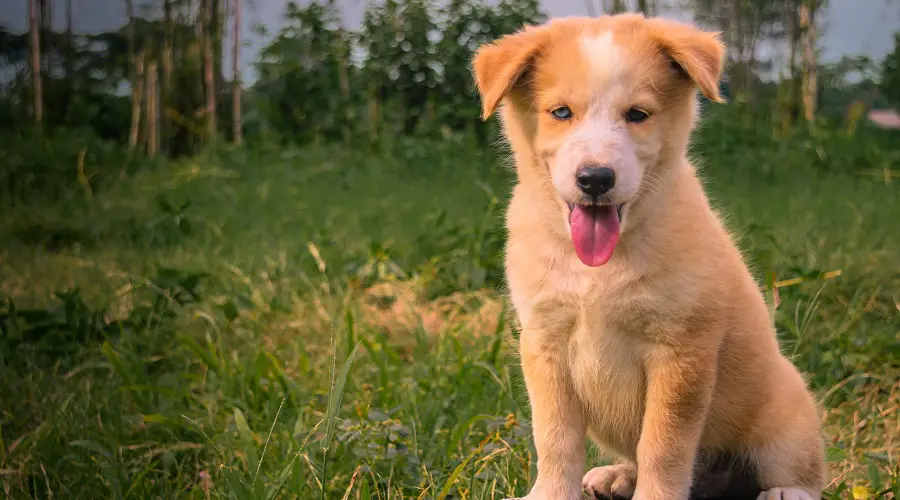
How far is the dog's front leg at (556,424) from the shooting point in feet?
7.70

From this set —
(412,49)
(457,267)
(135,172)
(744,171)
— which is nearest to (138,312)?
(457,267)

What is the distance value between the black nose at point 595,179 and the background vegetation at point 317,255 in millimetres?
747

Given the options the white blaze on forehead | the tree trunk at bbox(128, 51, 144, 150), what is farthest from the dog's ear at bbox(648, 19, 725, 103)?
the tree trunk at bbox(128, 51, 144, 150)

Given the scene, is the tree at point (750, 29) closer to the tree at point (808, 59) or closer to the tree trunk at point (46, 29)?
the tree at point (808, 59)

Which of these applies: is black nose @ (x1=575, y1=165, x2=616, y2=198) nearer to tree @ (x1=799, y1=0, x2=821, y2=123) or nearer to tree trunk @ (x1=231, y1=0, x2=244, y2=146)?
tree trunk @ (x1=231, y1=0, x2=244, y2=146)

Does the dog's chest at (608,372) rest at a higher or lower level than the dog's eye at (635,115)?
lower

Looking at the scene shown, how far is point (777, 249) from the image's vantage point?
5.00m

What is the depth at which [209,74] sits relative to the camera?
11242 mm

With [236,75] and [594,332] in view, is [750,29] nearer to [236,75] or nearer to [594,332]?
[236,75]

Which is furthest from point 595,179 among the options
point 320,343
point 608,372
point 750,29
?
point 750,29

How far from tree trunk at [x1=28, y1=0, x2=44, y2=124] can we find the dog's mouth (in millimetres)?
9795

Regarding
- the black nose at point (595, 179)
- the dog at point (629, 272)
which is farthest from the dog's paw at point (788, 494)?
the black nose at point (595, 179)

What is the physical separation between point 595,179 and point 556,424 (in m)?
0.70

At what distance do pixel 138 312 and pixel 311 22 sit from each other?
8250mm
